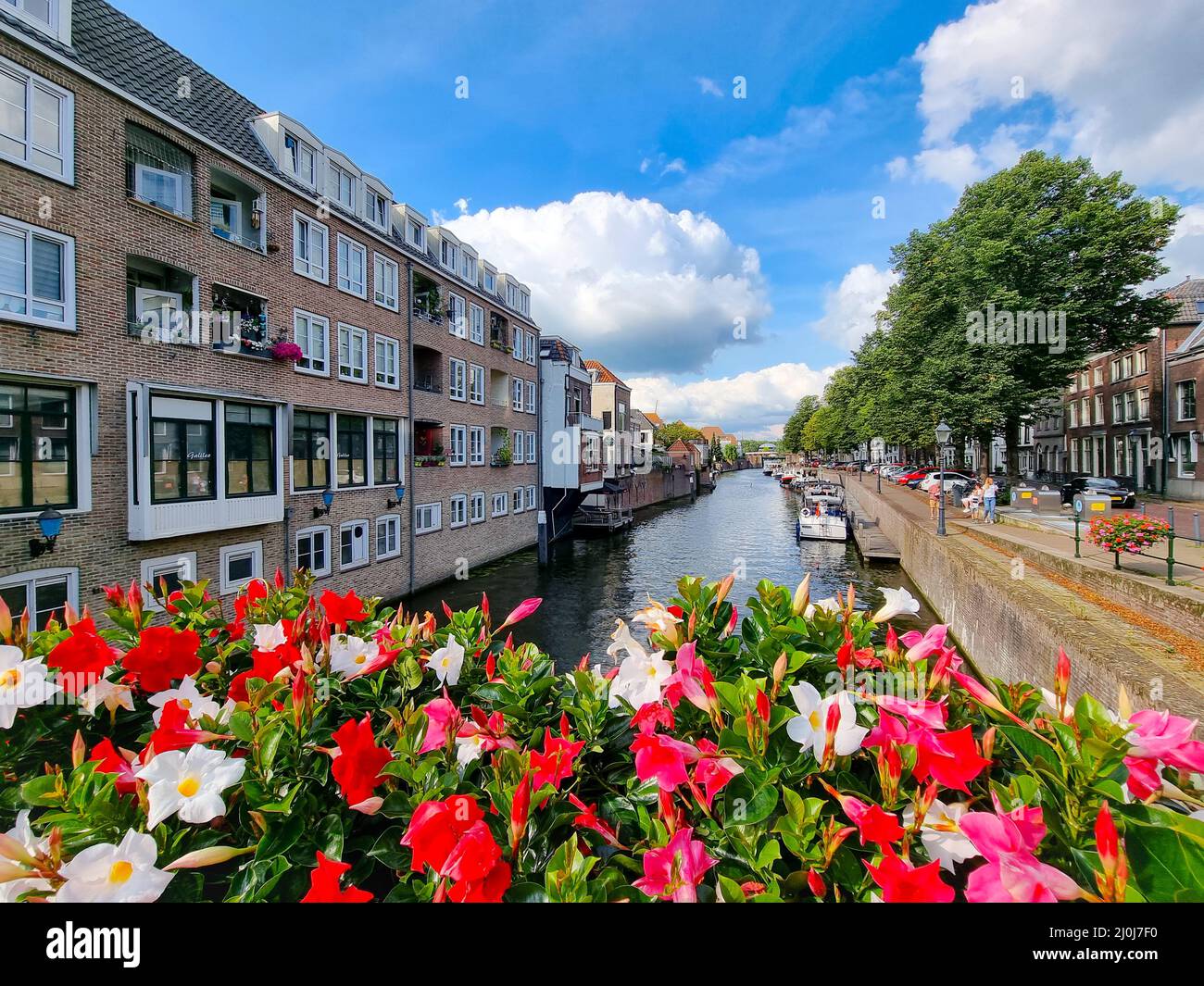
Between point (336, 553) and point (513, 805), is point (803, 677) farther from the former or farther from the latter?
point (336, 553)

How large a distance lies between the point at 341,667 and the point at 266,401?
1661 centimetres

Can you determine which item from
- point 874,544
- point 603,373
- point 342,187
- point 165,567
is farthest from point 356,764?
point 603,373

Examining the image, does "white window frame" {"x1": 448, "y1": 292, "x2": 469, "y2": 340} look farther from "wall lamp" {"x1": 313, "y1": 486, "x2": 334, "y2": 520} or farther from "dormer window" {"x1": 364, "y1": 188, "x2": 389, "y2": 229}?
"wall lamp" {"x1": 313, "y1": 486, "x2": 334, "y2": 520}

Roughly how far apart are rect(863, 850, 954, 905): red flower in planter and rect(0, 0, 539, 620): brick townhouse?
15443 millimetres

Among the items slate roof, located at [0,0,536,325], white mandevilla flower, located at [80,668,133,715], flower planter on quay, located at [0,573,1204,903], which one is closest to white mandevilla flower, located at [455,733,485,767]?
flower planter on quay, located at [0,573,1204,903]

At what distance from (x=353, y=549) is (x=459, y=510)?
7.34m

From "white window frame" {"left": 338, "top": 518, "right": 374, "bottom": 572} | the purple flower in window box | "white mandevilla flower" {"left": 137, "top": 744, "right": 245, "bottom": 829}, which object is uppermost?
the purple flower in window box

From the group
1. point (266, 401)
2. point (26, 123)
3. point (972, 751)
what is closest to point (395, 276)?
point (266, 401)

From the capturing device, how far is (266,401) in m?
16.3

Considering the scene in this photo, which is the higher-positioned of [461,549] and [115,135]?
[115,135]

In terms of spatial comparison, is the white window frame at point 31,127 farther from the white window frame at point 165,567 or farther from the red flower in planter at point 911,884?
the red flower in planter at point 911,884

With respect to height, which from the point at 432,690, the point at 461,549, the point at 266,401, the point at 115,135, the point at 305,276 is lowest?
the point at 461,549

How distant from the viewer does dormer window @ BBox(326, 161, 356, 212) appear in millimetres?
20109

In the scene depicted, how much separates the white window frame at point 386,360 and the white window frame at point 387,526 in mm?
5180
